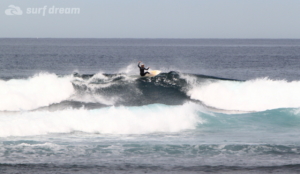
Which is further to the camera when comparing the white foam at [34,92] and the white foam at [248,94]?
the white foam at [248,94]

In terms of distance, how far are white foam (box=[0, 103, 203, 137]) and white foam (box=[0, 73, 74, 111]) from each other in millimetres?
6074

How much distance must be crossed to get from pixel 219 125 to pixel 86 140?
680 cm

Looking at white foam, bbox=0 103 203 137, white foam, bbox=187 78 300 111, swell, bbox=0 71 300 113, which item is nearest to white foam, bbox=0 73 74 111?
swell, bbox=0 71 300 113

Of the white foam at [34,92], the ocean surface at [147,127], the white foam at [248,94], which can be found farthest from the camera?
the white foam at [248,94]

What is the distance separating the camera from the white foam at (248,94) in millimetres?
25328

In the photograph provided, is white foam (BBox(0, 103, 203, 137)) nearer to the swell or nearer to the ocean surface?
the ocean surface

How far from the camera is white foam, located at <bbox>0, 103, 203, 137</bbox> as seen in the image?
653 inches

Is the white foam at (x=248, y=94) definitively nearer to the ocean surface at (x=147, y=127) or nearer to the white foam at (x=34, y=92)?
the ocean surface at (x=147, y=127)

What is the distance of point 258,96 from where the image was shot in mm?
26406

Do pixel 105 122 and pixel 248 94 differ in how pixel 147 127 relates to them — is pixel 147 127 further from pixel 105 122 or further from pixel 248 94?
pixel 248 94

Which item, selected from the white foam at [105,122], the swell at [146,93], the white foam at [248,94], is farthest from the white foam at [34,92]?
the white foam at [248,94]

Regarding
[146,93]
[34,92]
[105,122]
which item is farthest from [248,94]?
[34,92]

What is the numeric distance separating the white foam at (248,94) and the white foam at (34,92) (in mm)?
9128

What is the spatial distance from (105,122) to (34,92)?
10.6 metres
